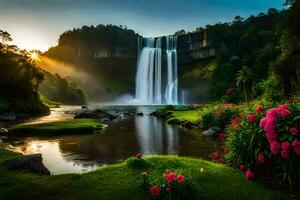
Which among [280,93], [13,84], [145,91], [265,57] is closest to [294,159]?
[280,93]

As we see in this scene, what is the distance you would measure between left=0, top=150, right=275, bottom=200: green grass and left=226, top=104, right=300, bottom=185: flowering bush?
0.78m

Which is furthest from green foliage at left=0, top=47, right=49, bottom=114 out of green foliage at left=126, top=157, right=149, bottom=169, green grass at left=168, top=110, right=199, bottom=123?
green foliage at left=126, top=157, right=149, bottom=169

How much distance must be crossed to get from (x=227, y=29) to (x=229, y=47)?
34.1ft

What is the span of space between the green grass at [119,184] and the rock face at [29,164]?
0.43 m

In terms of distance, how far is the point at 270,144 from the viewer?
39.8 ft

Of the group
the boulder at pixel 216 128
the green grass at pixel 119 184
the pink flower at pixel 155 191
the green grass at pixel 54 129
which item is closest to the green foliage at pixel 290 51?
the boulder at pixel 216 128

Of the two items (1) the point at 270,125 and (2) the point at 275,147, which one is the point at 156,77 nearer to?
(1) the point at 270,125

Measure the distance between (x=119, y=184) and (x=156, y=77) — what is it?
15011cm

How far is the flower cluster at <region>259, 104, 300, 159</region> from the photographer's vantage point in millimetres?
11460

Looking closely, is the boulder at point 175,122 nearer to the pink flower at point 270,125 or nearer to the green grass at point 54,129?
the green grass at point 54,129

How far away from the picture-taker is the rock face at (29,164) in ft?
45.5

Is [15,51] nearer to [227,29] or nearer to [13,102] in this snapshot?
[13,102]

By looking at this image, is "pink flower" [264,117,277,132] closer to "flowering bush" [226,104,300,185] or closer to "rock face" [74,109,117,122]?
"flowering bush" [226,104,300,185]

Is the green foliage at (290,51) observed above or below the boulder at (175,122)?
above
